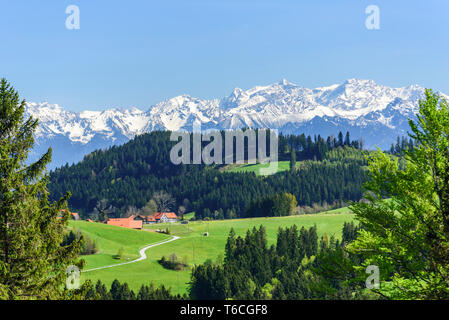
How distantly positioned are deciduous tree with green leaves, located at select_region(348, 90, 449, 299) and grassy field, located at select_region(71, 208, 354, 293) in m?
86.6

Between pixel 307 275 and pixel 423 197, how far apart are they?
90.1 meters

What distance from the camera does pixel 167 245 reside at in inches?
5758

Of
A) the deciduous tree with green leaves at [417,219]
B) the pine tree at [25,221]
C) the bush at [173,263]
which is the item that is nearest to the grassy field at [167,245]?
the bush at [173,263]

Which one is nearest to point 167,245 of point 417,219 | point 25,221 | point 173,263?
point 173,263

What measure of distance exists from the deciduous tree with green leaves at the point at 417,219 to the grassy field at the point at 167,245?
86628 millimetres

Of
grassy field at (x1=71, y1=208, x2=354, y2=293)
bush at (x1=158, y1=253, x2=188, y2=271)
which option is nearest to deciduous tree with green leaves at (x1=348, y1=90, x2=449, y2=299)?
grassy field at (x1=71, y1=208, x2=354, y2=293)

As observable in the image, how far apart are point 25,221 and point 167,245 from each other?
127m

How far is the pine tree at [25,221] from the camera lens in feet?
70.0

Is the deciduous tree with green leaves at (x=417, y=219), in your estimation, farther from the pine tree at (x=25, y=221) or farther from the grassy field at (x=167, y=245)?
the grassy field at (x=167, y=245)

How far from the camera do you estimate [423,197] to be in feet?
54.4

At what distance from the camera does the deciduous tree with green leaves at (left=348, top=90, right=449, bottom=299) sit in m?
15.9

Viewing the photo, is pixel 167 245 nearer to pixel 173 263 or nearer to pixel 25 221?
pixel 173 263

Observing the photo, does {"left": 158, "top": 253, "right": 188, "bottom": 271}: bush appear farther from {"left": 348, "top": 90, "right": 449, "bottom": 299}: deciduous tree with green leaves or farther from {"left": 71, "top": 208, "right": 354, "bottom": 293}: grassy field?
{"left": 348, "top": 90, "right": 449, "bottom": 299}: deciduous tree with green leaves
